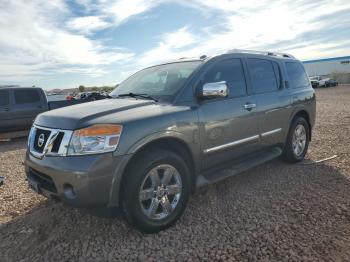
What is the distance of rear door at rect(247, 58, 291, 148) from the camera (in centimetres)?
499

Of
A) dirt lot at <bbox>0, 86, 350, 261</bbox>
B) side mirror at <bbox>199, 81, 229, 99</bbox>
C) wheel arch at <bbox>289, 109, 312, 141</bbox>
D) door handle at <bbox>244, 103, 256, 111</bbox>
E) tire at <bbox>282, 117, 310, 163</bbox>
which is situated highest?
side mirror at <bbox>199, 81, 229, 99</bbox>

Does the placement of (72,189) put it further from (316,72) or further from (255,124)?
(316,72)

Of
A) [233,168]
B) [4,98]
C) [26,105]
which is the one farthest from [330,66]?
[233,168]

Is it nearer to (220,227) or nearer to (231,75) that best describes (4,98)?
(231,75)

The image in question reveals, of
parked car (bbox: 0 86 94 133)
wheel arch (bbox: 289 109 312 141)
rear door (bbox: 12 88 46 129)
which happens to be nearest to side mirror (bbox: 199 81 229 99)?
wheel arch (bbox: 289 109 312 141)

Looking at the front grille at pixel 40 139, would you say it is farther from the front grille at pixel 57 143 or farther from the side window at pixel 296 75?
the side window at pixel 296 75

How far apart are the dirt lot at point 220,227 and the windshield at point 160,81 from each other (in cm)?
147

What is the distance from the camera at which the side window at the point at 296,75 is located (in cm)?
596

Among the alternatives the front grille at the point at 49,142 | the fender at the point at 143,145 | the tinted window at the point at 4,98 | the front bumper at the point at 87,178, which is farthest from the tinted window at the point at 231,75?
the tinted window at the point at 4,98

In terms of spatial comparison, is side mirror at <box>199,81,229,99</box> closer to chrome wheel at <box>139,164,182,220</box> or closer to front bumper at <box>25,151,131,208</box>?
chrome wheel at <box>139,164,182,220</box>

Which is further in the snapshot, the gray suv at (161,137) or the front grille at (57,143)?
the front grille at (57,143)

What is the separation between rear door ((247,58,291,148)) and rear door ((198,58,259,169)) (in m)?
0.22

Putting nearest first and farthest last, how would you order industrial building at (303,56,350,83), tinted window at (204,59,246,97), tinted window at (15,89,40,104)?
tinted window at (204,59,246,97)
tinted window at (15,89,40,104)
industrial building at (303,56,350,83)

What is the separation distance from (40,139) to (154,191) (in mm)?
1323
